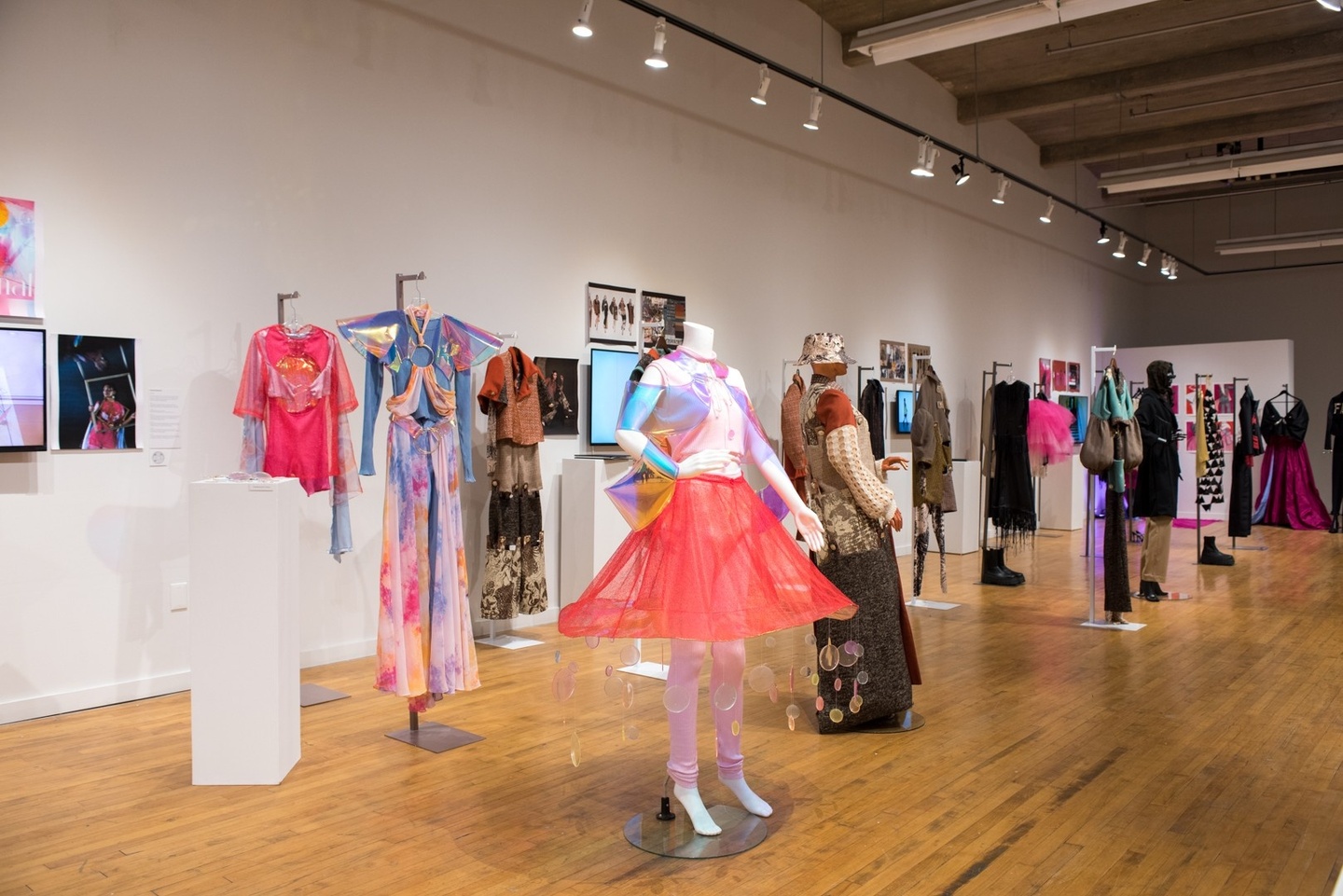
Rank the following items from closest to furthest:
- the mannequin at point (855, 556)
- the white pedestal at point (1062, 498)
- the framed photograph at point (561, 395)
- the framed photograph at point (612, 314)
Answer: the mannequin at point (855, 556)
the framed photograph at point (561, 395)
the framed photograph at point (612, 314)
the white pedestal at point (1062, 498)

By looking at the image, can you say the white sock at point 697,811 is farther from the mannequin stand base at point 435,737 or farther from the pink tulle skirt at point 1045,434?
the pink tulle skirt at point 1045,434

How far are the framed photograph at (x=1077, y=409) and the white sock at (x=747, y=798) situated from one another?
453 inches

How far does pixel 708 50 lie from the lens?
26.7 feet

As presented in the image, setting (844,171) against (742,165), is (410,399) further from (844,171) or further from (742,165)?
(844,171)

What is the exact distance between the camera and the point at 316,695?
16.3ft

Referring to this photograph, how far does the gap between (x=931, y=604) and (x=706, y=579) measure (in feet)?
16.7

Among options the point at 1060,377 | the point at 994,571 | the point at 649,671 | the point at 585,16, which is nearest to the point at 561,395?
the point at 649,671

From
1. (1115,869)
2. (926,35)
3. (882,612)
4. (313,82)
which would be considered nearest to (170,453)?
(313,82)

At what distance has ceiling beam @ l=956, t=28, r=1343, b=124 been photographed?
9.58 metres

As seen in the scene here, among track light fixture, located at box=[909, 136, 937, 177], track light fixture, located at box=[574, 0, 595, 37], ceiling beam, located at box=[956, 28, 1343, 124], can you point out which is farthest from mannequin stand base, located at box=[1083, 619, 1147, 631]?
ceiling beam, located at box=[956, 28, 1343, 124]

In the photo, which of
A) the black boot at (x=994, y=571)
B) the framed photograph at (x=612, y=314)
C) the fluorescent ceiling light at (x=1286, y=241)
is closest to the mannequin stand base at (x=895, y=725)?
the framed photograph at (x=612, y=314)

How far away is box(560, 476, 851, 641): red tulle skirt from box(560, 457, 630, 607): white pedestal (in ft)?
10.8

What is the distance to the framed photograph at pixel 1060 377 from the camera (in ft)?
47.3

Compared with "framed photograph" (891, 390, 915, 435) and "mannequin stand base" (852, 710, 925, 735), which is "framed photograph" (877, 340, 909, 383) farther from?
"mannequin stand base" (852, 710, 925, 735)
